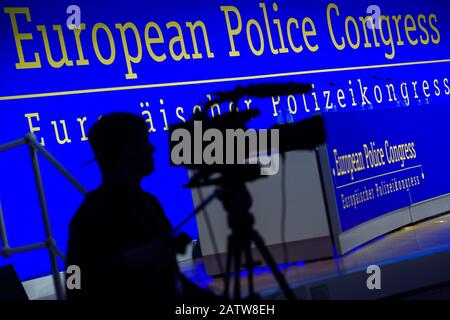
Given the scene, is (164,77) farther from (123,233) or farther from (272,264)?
(272,264)

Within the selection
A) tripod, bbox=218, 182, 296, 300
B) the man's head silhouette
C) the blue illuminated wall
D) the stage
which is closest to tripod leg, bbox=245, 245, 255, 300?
tripod, bbox=218, 182, 296, 300

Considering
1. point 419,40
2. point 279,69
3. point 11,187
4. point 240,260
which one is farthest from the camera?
point 419,40

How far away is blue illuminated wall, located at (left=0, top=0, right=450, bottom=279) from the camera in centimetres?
437

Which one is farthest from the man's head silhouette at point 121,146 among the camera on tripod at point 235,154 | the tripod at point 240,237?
the tripod at point 240,237

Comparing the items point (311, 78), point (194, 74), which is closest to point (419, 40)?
point (311, 78)

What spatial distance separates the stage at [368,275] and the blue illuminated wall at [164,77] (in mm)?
441

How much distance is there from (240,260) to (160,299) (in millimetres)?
275

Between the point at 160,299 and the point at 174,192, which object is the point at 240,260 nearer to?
the point at 160,299

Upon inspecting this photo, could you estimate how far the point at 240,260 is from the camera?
2.12 meters

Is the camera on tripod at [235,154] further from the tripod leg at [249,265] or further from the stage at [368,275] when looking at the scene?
the stage at [368,275]

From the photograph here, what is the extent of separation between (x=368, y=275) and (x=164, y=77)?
2873 millimetres

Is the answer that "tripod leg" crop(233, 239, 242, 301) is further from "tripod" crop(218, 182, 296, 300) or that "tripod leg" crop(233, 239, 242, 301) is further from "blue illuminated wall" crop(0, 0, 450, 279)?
"blue illuminated wall" crop(0, 0, 450, 279)

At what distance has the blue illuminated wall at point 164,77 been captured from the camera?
14.3ft

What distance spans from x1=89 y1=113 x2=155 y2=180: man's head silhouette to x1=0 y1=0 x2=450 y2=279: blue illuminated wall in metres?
1.54
